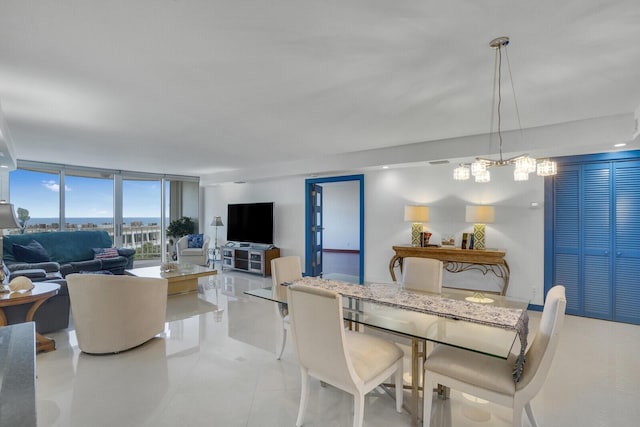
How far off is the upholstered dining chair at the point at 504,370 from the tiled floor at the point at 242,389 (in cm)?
43

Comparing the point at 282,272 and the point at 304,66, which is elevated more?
the point at 304,66

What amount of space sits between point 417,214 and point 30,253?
20.5 feet

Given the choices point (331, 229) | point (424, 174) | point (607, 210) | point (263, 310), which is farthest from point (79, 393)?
point (331, 229)

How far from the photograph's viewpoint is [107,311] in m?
3.09

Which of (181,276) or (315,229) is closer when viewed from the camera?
(181,276)

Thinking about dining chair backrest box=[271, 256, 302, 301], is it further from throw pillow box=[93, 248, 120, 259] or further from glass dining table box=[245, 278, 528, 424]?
throw pillow box=[93, 248, 120, 259]

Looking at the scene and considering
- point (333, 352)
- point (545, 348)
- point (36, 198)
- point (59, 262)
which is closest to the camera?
point (545, 348)

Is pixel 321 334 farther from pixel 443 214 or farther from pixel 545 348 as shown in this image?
pixel 443 214

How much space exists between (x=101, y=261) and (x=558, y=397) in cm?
672

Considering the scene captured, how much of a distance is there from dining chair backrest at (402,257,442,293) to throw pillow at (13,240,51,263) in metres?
5.75

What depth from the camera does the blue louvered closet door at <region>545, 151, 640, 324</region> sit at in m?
4.05

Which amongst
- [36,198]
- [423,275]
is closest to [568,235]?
[423,275]

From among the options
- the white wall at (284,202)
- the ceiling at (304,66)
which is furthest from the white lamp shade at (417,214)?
the white wall at (284,202)

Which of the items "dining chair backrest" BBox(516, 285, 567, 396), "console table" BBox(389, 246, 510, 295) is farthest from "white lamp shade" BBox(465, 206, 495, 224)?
"dining chair backrest" BBox(516, 285, 567, 396)
